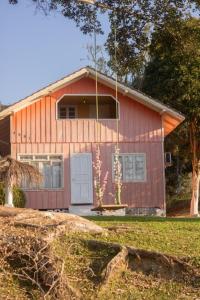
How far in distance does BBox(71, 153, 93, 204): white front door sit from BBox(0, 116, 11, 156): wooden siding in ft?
9.96

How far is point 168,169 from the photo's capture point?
1597 inches

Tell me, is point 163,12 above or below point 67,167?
above

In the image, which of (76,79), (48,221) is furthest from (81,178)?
(48,221)

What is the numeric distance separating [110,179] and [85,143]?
1.87m

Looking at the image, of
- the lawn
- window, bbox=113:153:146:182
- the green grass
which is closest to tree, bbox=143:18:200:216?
window, bbox=113:153:146:182

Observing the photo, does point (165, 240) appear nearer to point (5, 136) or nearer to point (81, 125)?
point (81, 125)

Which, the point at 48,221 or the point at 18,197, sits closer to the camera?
the point at 48,221

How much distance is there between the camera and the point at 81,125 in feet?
89.8

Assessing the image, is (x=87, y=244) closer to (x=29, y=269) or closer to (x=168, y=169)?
(x=29, y=269)

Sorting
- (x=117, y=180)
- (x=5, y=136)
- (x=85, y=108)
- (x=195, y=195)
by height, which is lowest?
(x=195, y=195)

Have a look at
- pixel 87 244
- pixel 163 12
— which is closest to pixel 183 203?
pixel 163 12

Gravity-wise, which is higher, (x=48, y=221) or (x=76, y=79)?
(x=76, y=79)

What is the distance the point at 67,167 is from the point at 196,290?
1766 centimetres

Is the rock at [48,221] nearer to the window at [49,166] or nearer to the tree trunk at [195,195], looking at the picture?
the window at [49,166]
